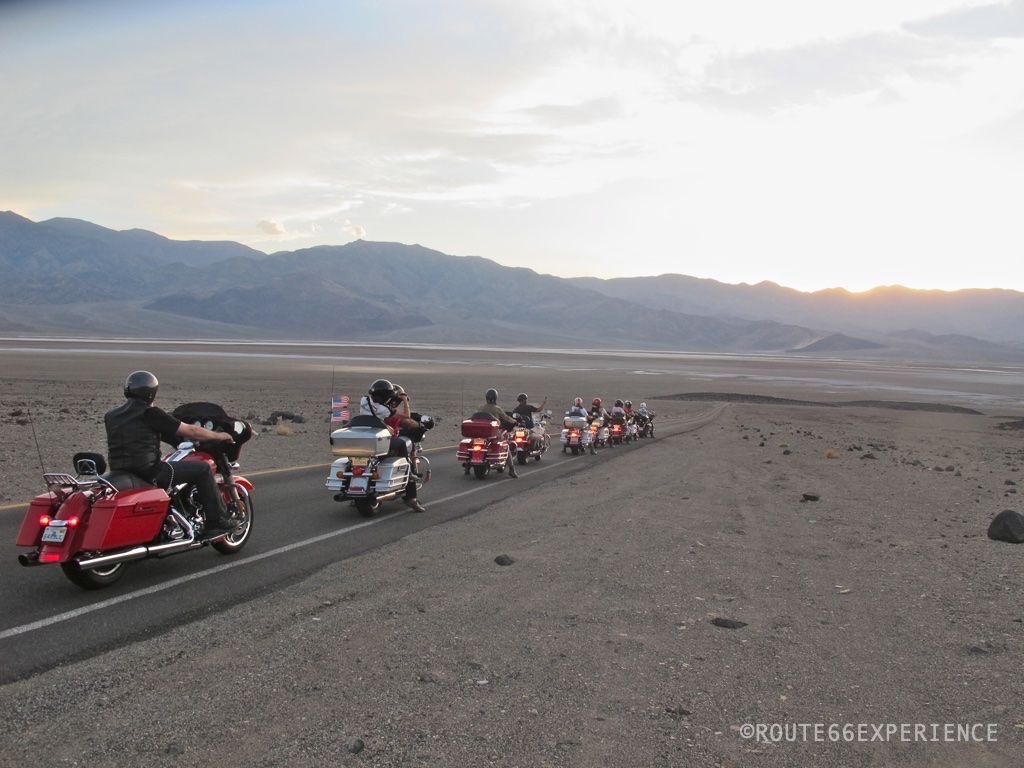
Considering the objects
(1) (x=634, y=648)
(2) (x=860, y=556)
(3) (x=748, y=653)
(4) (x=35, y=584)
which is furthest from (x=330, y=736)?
(2) (x=860, y=556)

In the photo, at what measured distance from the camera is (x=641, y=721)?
16.5ft

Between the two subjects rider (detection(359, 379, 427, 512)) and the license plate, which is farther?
rider (detection(359, 379, 427, 512))

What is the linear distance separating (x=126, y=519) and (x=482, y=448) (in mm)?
9010

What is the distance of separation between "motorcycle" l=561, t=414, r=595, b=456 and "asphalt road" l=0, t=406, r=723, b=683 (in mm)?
8047

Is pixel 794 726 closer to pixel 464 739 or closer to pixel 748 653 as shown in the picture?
pixel 748 653

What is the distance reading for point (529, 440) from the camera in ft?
64.0

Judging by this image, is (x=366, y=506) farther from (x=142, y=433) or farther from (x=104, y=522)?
(x=104, y=522)

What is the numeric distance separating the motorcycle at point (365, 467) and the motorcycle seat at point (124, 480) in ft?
12.6

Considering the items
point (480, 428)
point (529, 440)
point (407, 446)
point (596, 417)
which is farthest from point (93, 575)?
point (596, 417)

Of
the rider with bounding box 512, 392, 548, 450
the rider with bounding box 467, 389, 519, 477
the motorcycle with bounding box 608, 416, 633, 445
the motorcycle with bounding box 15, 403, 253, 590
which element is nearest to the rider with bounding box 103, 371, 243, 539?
the motorcycle with bounding box 15, 403, 253, 590

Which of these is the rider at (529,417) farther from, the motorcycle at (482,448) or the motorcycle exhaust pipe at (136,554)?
the motorcycle exhaust pipe at (136,554)

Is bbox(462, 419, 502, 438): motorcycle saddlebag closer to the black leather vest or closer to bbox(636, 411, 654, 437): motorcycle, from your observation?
the black leather vest

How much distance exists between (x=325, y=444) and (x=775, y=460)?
11196mm

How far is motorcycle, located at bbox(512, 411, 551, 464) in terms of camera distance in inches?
750
